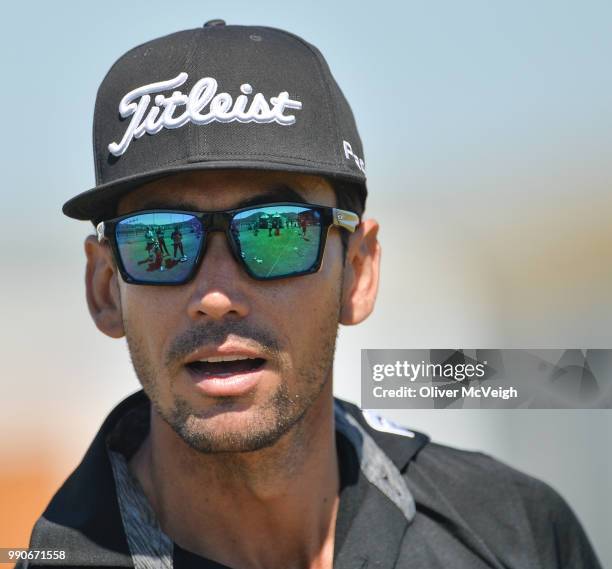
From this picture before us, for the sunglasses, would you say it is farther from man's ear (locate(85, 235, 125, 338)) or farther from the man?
man's ear (locate(85, 235, 125, 338))

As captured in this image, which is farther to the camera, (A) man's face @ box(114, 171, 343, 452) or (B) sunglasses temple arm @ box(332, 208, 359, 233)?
(B) sunglasses temple arm @ box(332, 208, 359, 233)

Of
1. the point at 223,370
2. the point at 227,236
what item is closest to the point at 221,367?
the point at 223,370

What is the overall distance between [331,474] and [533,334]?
13.8 feet

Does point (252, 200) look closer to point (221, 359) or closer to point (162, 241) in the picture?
point (162, 241)

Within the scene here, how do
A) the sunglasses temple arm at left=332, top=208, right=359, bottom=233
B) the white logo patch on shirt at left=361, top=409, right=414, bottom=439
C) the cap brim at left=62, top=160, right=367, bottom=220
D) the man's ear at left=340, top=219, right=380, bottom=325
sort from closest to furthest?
the cap brim at left=62, top=160, right=367, bottom=220
the sunglasses temple arm at left=332, top=208, right=359, bottom=233
the man's ear at left=340, top=219, right=380, bottom=325
the white logo patch on shirt at left=361, top=409, right=414, bottom=439

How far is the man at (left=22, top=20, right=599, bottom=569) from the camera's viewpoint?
2.60 meters

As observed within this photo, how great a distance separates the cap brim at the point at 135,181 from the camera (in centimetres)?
254

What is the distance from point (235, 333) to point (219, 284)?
0.46 feet

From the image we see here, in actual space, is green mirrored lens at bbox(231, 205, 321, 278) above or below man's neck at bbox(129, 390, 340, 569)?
above

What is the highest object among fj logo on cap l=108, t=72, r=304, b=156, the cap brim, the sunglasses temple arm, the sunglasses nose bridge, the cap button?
the cap button

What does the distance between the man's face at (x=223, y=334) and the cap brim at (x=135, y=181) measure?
60 mm

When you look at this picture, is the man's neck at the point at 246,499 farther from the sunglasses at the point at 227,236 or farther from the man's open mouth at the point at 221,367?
the sunglasses at the point at 227,236

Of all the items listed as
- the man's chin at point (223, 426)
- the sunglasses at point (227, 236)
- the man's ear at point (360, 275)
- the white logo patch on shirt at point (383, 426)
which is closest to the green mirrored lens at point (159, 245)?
the sunglasses at point (227, 236)

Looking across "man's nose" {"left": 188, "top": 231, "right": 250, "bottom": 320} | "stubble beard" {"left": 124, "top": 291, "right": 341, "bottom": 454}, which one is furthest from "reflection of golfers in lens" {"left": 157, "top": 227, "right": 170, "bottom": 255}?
"stubble beard" {"left": 124, "top": 291, "right": 341, "bottom": 454}
